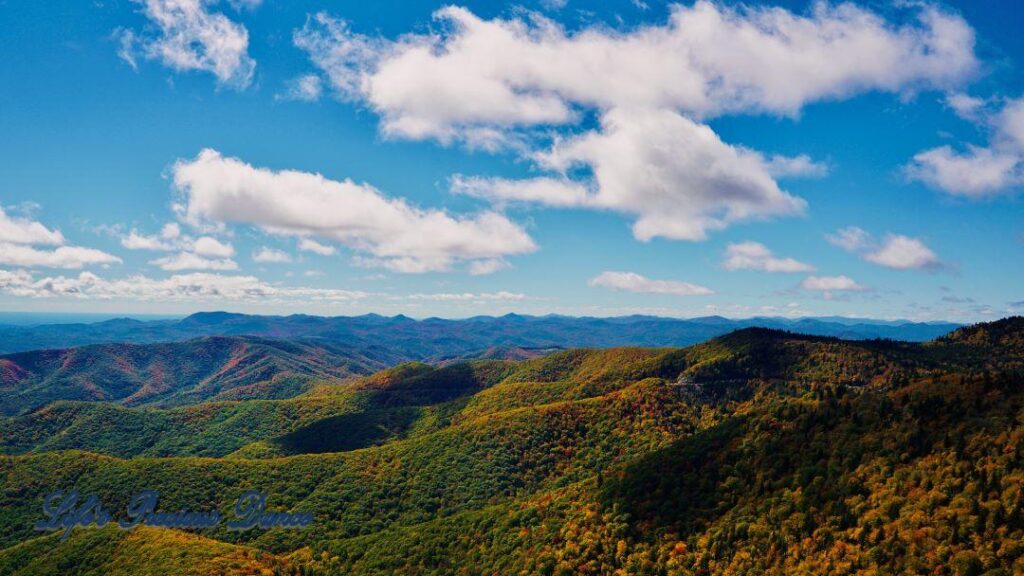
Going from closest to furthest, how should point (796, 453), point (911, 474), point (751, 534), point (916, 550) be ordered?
point (916, 550) < point (911, 474) < point (751, 534) < point (796, 453)

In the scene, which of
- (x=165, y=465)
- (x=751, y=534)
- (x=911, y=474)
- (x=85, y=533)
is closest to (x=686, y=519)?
(x=751, y=534)

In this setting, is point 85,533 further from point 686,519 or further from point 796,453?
point 796,453

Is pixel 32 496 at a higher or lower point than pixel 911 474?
lower

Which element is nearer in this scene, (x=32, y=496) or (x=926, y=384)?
(x=926, y=384)

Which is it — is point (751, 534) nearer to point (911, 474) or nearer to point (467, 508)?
point (911, 474)

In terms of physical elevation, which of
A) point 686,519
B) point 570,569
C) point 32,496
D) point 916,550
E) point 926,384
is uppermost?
point 926,384

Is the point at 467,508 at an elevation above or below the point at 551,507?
below

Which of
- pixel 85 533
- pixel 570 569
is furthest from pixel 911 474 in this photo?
pixel 85 533

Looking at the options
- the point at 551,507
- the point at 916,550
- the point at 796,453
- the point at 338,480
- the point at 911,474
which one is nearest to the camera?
the point at 916,550

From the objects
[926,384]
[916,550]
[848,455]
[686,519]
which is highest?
[926,384]
